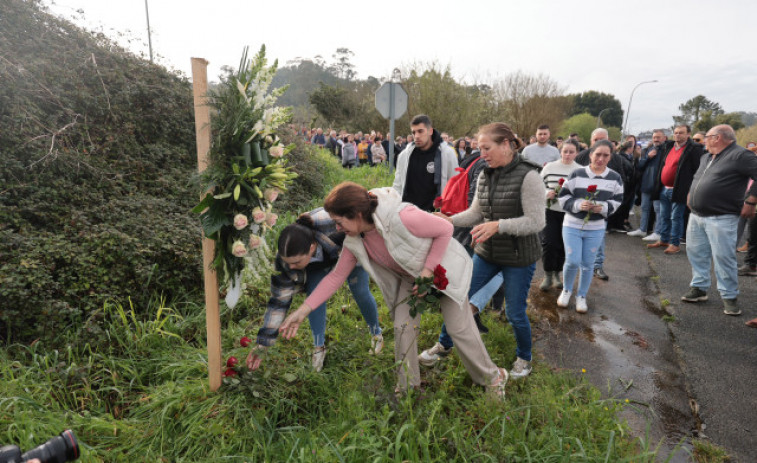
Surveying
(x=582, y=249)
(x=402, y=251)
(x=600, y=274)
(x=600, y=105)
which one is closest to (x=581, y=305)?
(x=582, y=249)

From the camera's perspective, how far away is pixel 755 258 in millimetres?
5820

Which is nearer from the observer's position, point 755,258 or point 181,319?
point 181,319

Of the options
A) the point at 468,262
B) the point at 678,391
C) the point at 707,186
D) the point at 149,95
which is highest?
the point at 149,95

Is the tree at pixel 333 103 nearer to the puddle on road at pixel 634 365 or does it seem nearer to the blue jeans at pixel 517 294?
the puddle on road at pixel 634 365

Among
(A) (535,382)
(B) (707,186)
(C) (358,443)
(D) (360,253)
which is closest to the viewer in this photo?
(C) (358,443)

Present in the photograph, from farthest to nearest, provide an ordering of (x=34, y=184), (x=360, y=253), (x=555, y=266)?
(x=555, y=266) < (x=34, y=184) < (x=360, y=253)

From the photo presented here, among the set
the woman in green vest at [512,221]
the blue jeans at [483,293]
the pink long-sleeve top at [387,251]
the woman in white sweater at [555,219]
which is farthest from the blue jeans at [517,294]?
the woman in white sweater at [555,219]

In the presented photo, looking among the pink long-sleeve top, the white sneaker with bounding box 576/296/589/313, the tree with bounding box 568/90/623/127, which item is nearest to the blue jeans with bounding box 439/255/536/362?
the pink long-sleeve top

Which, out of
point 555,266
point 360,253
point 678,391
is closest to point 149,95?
point 360,253

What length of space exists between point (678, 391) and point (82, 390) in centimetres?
431

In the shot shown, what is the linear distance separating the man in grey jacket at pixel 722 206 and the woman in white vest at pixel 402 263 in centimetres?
335

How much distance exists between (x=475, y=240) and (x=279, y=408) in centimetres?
170

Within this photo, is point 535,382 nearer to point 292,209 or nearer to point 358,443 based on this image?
point 358,443

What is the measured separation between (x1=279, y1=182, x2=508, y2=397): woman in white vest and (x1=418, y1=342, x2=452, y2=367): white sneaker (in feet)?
1.88
